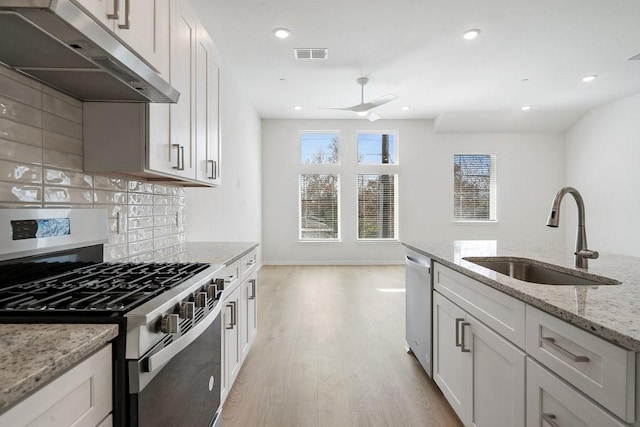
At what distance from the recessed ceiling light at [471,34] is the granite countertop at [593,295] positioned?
2.54 metres

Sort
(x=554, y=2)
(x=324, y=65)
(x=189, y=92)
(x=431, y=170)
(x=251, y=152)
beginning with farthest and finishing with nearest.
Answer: (x=431, y=170)
(x=251, y=152)
(x=324, y=65)
(x=554, y=2)
(x=189, y=92)

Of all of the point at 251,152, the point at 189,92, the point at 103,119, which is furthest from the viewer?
the point at 251,152

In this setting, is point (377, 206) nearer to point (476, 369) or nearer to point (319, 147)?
point (319, 147)

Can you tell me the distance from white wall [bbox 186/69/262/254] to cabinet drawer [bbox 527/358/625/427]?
2.59 metres

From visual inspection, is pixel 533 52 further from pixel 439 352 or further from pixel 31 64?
pixel 31 64

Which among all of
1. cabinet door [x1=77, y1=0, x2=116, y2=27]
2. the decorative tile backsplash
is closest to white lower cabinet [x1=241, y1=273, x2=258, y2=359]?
the decorative tile backsplash

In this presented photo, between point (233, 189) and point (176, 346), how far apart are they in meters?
3.72

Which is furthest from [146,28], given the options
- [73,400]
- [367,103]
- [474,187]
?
[474,187]

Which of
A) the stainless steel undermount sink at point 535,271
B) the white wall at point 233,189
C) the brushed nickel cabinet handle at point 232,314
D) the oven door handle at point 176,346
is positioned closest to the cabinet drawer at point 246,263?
the brushed nickel cabinet handle at point 232,314

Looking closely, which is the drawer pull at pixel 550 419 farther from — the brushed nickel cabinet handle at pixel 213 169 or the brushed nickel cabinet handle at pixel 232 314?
the brushed nickel cabinet handle at pixel 213 169

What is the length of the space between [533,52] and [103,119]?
4453mm

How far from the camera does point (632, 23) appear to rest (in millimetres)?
3412

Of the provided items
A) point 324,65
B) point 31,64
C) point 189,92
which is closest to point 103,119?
point 31,64

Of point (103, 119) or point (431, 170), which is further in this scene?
point (431, 170)
